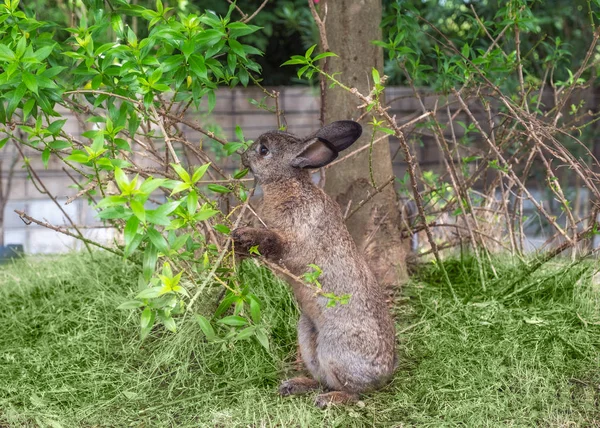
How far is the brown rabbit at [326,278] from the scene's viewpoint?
11.7ft

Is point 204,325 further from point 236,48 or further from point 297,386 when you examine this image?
point 236,48

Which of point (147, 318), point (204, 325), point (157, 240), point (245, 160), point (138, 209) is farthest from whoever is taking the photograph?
point (245, 160)

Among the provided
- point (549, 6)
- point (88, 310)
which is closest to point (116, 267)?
point (88, 310)

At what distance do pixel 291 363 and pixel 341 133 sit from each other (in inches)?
49.2

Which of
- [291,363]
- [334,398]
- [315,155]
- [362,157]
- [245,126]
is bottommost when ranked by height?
[334,398]

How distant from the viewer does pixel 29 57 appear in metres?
3.05

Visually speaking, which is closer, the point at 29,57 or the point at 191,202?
the point at 191,202

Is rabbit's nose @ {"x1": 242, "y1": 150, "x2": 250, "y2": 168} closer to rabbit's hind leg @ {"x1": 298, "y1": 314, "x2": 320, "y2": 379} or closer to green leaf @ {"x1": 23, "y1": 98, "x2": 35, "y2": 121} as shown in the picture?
rabbit's hind leg @ {"x1": 298, "y1": 314, "x2": 320, "y2": 379}

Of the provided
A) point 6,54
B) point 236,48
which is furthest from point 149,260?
point 236,48

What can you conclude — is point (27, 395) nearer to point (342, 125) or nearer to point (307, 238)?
point (307, 238)

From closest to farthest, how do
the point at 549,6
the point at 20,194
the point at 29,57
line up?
the point at 29,57 → the point at 549,6 → the point at 20,194

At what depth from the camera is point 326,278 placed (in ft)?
11.8

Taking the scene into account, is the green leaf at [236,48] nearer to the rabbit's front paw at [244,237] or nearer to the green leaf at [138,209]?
the rabbit's front paw at [244,237]

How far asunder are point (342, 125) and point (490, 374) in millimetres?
1385
